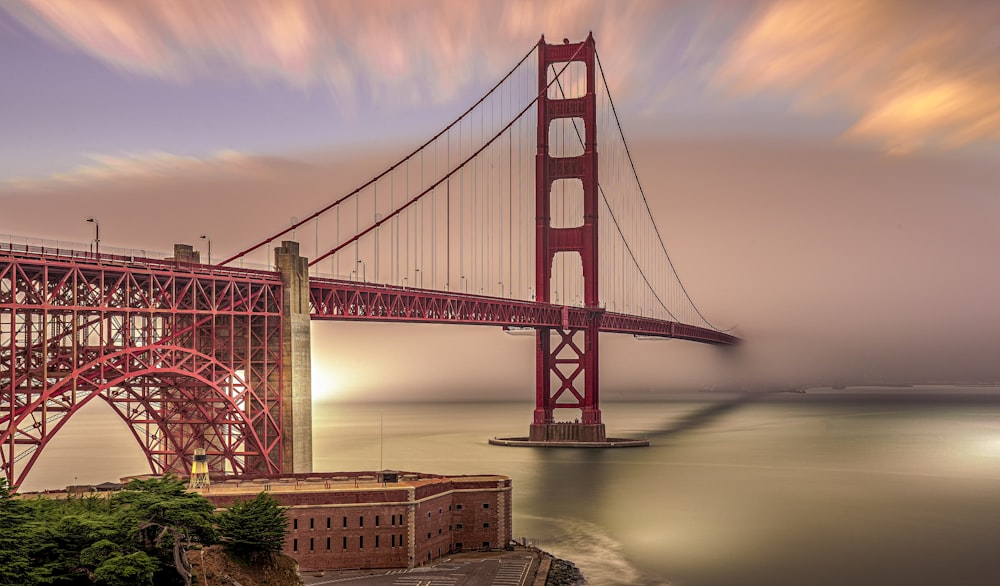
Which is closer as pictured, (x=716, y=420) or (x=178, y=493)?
(x=178, y=493)

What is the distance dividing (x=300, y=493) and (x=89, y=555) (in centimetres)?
1052

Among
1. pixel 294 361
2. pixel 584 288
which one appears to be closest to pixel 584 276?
pixel 584 288

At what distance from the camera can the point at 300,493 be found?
1711 inches

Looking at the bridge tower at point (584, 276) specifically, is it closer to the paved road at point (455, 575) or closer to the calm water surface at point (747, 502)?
the calm water surface at point (747, 502)

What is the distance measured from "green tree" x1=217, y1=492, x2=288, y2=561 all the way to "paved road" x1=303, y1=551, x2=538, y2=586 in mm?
3142

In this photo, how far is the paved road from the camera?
4153 centimetres

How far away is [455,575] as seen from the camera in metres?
42.9

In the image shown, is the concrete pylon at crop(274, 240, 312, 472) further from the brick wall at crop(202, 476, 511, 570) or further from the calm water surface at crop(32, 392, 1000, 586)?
the calm water surface at crop(32, 392, 1000, 586)

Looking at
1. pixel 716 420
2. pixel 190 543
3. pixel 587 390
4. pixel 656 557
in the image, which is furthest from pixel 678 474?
pixel 716 420

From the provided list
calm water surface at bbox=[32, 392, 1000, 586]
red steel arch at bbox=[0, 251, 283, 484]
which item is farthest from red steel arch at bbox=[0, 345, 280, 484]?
calm water surface at bbox=[32, 392, 1000, 586]

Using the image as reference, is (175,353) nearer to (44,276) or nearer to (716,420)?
(44,276)

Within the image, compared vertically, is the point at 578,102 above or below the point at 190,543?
above

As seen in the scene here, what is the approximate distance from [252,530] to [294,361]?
18.9 m

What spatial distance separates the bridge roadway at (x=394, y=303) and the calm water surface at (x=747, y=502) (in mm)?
12845
